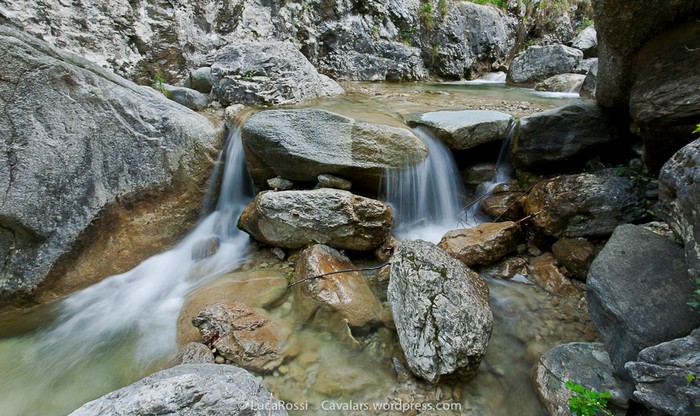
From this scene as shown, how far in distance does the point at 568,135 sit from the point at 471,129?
1.12 metres

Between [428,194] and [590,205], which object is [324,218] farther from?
[590,205]

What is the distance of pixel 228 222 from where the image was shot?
14.8 feet

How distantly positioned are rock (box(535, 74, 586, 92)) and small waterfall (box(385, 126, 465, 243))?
601 centimetres

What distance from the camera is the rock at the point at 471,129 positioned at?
4500mm

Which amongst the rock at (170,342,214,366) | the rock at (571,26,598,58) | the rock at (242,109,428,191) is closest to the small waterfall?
the rock at (242,109,428,191)

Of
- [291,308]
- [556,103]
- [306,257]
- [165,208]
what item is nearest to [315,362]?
[291,308]

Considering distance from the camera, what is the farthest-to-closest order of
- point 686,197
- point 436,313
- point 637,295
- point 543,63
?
point 543,63, point 436,313, point 637,295, point 686,197

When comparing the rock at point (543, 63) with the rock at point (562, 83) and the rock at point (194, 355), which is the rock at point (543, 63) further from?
the rock at point (194, 355)

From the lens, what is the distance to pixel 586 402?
1.92 m

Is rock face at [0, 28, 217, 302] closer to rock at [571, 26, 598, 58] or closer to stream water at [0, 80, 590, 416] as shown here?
stream water at [0, 80, 590, 416]

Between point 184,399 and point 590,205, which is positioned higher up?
point 590,205

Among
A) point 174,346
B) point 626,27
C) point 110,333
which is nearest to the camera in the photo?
point 626,27

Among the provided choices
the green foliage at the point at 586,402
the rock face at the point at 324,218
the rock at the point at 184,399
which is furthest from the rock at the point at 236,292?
the green foliage at the point at 586,402

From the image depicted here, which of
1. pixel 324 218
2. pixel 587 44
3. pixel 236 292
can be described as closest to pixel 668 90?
pixel 324 218
